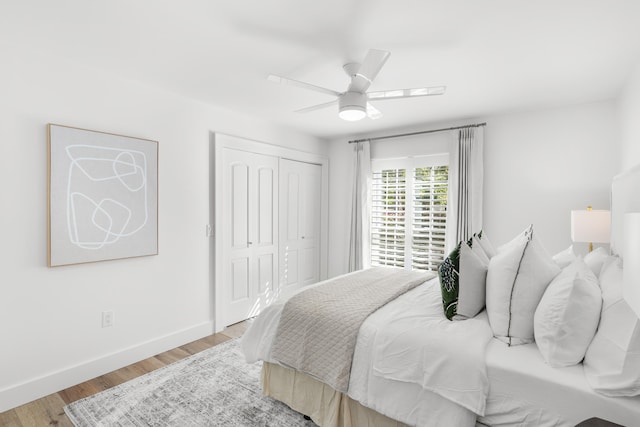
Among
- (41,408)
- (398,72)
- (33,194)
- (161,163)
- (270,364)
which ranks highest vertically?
(398,72)

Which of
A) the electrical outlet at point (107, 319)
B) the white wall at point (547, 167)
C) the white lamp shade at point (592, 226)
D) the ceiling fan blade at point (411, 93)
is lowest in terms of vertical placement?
the electrical outlet at point (107, 319)

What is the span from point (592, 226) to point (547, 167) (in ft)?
3.08

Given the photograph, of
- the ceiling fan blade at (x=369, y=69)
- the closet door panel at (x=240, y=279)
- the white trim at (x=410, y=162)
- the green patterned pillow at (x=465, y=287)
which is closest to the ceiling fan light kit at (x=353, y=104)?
the ceiling fan blade at (x=369, y=69)

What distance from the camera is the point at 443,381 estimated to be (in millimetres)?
1512

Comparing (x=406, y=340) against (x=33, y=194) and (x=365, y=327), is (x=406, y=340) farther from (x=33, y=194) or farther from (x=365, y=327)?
(x=33, y=194)

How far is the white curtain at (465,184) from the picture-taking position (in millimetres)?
3766

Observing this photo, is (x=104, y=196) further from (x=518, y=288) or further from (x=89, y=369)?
(x=518, y=288)

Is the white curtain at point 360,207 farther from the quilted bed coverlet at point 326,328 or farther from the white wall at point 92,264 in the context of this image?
the quilted bed coverlet at point 326,328

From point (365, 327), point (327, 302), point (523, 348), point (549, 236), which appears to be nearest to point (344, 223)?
point (549, 236)

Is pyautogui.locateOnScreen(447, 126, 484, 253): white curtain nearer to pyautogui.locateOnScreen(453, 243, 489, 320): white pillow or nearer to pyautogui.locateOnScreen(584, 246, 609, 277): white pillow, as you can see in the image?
pyautogui.locateOnScreen(584, 246, 609, 277): white pillow

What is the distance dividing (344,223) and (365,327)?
3.16 metres

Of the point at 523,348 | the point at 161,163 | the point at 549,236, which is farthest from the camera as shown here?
the point at 549,236

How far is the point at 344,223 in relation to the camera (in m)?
4.96

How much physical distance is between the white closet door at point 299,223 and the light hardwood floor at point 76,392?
1.41m
